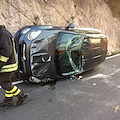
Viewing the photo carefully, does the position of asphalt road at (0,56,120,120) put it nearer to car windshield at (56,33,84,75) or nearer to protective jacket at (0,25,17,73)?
car windshield at (56,33,84,75)

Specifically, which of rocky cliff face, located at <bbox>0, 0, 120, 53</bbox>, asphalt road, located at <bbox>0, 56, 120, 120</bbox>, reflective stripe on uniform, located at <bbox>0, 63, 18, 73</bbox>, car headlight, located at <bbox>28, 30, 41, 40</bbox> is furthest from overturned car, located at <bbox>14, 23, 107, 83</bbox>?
rocky cliff face, located at <bbox>0, 0, 120, 53</bbox>

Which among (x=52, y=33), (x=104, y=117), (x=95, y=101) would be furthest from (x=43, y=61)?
(x=104, y=117)

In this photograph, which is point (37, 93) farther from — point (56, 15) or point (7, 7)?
point (56, 15)

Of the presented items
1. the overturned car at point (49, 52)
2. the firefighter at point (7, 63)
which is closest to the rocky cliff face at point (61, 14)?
the overturned car at point (49, 52)

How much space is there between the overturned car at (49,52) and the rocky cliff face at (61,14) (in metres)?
2.63

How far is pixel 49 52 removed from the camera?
288 centimetres

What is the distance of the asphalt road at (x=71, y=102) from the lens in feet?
6.61

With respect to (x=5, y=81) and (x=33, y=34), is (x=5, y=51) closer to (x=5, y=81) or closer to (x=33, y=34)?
(x=5, y=81)

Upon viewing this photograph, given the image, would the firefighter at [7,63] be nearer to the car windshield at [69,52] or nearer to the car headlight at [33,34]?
the car headlight at [33,34]

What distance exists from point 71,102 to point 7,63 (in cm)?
144

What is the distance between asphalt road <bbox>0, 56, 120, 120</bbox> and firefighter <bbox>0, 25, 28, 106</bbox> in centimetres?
22

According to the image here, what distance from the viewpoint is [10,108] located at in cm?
219

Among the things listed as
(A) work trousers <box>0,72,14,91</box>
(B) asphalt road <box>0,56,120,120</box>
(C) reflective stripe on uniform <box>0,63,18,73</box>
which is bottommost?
(B) asphalt road <box>0,56,120,120</box>

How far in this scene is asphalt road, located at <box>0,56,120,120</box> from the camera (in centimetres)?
201
